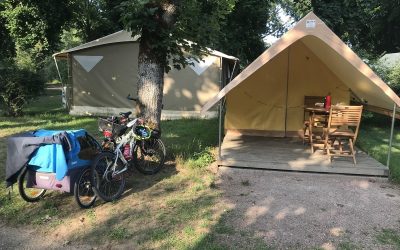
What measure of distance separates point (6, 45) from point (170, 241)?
13.9 metres

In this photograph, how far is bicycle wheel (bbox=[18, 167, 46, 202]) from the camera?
4.46 m

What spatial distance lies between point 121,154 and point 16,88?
333 inches

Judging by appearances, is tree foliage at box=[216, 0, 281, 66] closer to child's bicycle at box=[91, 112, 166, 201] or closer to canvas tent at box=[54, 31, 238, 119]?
canvas tent at box=[54, 31, 238, 119]

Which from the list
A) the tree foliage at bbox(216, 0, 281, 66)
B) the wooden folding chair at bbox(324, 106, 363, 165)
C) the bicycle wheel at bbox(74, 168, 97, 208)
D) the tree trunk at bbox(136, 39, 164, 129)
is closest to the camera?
the bicycle wheel at bbox(74, 168, 97, 208)

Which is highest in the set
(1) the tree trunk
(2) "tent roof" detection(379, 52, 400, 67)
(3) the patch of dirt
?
(2) "tent roof" detection(379, 52, 400, 67)

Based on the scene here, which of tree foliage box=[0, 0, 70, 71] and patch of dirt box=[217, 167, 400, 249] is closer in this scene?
patch of dirt box=[217, 167, 400, 249]

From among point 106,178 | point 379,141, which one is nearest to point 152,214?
point 106,178

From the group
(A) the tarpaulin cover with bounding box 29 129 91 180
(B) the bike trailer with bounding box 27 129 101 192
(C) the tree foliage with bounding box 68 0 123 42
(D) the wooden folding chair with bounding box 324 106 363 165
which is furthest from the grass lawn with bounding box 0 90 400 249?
(C) the tree foliage with bounding box 68 0 123 42

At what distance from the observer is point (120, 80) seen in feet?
42.5

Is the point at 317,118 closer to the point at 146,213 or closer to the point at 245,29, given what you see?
the point at 146,213

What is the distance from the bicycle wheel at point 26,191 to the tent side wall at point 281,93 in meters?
4.89

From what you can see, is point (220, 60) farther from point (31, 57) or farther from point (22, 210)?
point (31, 57)

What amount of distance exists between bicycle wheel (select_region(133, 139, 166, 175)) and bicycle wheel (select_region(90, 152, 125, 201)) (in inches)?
30.2

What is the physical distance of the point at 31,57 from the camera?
91.5 ft
